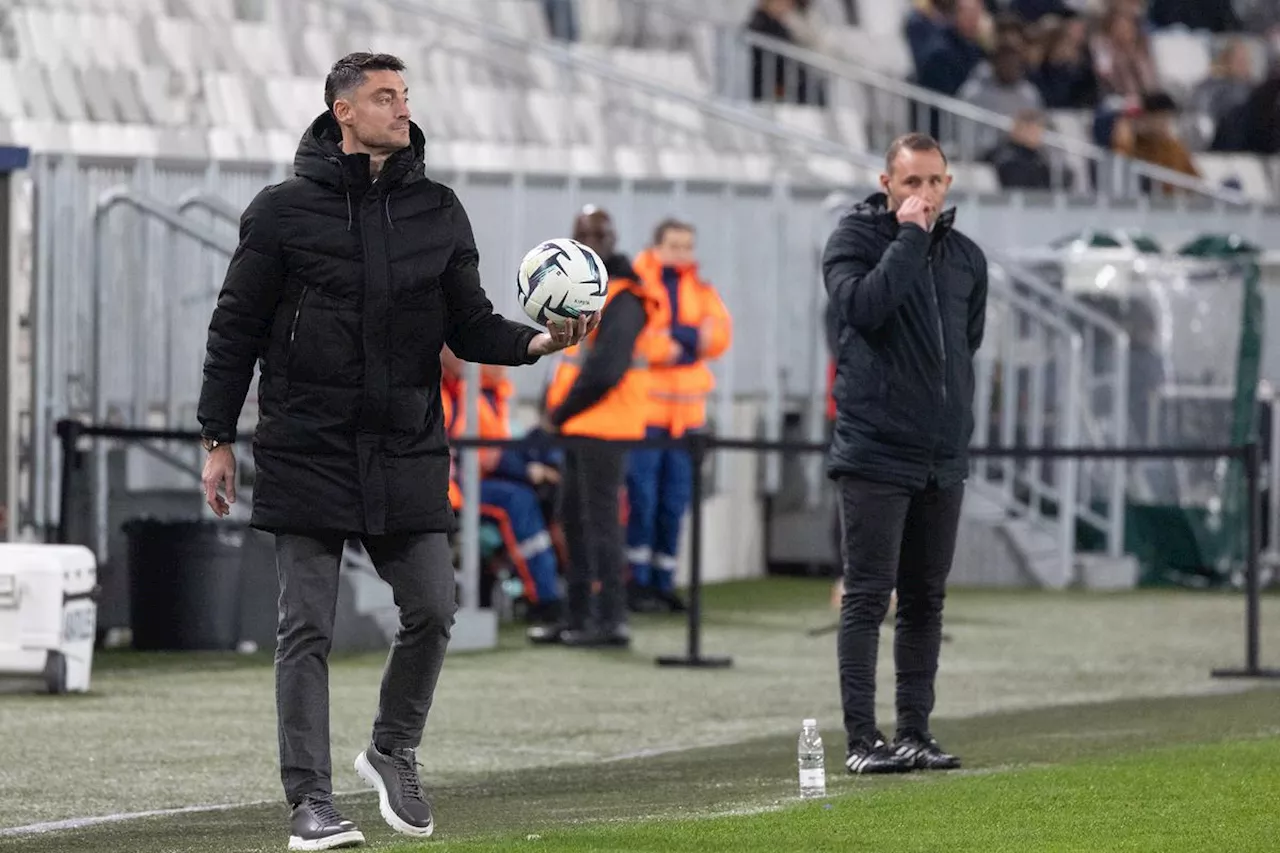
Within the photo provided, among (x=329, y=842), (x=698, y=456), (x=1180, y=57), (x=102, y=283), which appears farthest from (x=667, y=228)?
(x=1180, y=57)

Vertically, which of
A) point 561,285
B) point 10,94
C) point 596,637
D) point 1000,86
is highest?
point 1000,86

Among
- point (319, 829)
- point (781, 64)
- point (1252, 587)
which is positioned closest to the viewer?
point (319, 829)

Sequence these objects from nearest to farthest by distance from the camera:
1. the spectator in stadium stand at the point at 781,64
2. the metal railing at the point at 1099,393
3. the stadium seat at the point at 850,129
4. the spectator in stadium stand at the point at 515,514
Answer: the spectator in stadium stand at the point at 515,514 → the metal railing at the point at 1099,393 → the stadium seat at the point at 850,129 → the spectator in stadium stand at the point at 781,64

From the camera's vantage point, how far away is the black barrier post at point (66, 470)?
13.1 meters

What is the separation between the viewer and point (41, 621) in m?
11.5

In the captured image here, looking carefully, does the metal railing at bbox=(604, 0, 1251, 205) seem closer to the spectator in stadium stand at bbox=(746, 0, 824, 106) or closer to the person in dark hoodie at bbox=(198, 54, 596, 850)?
the spectator in stadium stand at bbox=(746, 0, 824, 106)

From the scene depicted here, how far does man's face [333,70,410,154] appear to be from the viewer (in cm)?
705

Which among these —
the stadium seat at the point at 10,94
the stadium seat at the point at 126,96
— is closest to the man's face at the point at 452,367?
the stadium seat at the point at 10,94

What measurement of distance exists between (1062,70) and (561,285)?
780 inches

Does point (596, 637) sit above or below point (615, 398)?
below

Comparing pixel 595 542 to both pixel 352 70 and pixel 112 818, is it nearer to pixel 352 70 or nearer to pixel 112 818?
pixel 112 818

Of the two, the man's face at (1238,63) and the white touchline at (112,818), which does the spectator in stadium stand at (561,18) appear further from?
the white touchline at (112,818)

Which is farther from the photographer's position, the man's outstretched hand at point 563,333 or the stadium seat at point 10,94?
the stadium seat at point 10,94

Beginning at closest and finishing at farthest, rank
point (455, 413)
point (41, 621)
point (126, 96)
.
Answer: point (41, 621) → point (455, 413) → point (126, 96)
